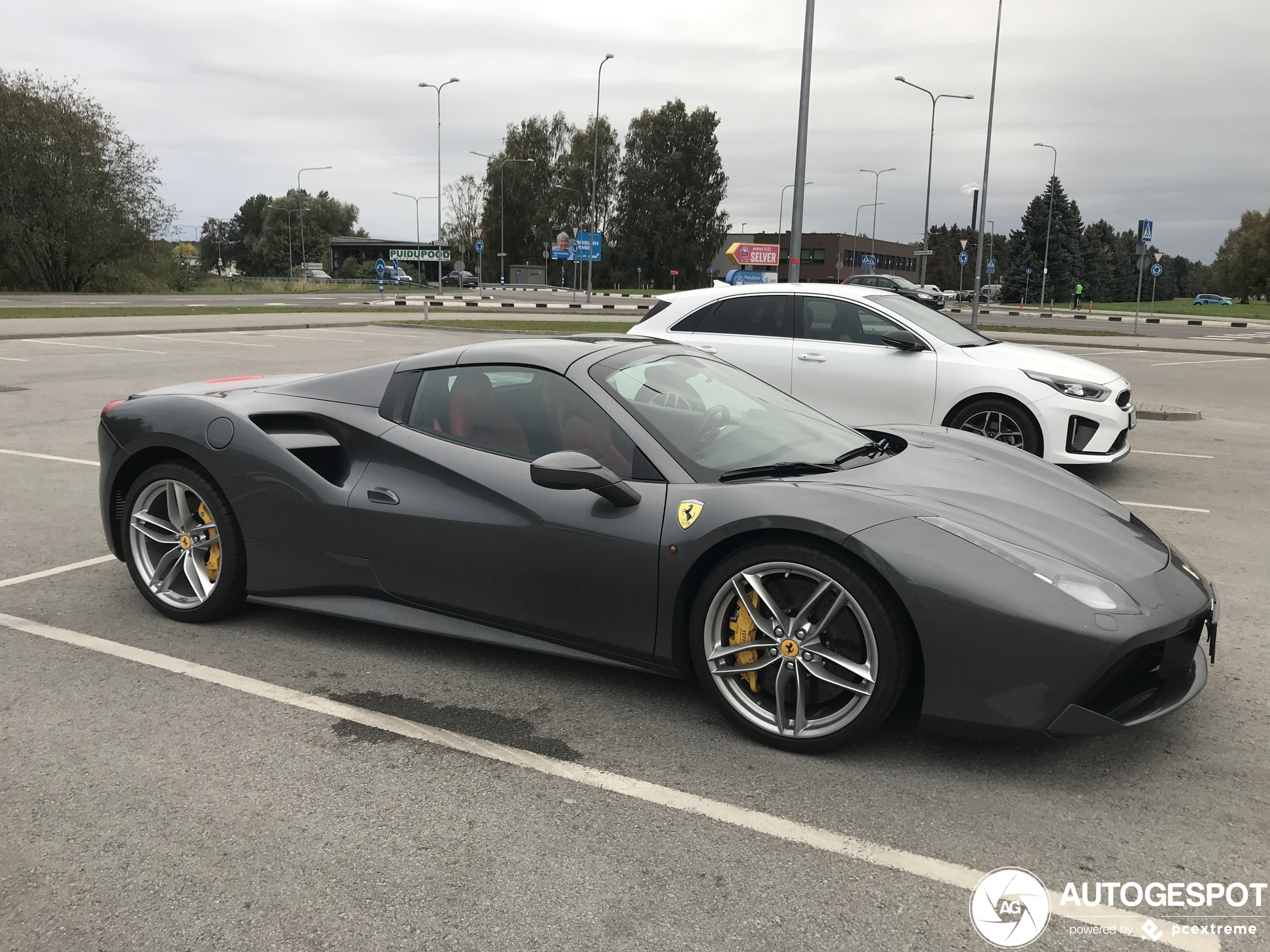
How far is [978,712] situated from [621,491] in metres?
1.31

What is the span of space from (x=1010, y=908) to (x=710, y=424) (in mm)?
1956

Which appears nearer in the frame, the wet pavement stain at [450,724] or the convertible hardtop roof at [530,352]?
the wet pavement stain at [450,724]

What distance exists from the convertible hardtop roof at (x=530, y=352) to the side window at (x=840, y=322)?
4342mm

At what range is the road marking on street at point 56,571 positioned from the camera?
4895mm

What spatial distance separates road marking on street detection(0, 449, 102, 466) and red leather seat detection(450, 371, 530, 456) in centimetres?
522

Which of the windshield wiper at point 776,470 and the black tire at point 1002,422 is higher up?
the windshield wiper at point 776,470

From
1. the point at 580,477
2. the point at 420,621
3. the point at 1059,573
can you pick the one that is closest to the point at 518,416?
the point at 580,477

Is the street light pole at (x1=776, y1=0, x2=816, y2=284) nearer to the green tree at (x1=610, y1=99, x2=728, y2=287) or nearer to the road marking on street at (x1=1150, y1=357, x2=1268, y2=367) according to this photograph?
the road marking on street at (x1=1150, y1=357, x2=1268, y2=367)

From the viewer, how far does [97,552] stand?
5.45m

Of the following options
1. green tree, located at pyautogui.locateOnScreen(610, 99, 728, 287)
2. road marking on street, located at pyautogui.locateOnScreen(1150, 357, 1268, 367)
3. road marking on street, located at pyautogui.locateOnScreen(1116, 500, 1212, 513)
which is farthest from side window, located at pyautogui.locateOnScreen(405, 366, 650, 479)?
green tree, located at pyautogui.locateOnScreen(610, 99, 728, 287)

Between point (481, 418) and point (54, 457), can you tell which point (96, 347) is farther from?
point (481, 418)

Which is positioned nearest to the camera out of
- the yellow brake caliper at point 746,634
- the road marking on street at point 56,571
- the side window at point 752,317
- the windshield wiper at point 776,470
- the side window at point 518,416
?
the yellow brake caliper at point 746,634

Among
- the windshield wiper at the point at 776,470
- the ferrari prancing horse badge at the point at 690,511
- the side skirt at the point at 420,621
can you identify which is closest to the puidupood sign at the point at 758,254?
the side skirt at the point at 420,621

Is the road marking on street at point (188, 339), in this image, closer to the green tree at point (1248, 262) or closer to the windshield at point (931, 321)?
the windshield at point (931, 321)
